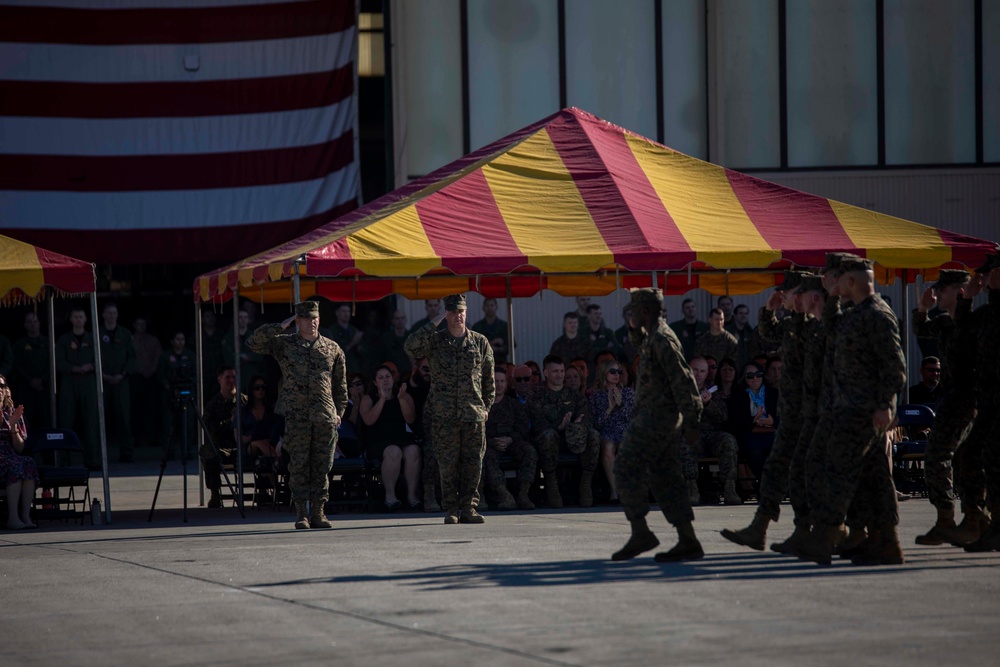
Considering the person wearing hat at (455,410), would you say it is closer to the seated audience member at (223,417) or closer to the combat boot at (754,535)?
the combat boot at (754,535)

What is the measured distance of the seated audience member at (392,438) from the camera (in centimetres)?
1396

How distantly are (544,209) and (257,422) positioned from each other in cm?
373

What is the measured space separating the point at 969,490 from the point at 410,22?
15.6 metres

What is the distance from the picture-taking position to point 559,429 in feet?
47.2

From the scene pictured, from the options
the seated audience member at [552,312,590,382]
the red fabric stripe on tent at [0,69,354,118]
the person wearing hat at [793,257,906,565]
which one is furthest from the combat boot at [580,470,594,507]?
the red fabric stripe on tent at [0,69,354,118]

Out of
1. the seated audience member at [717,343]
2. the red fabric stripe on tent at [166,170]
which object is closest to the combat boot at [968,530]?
the seated audience member at [717,343]

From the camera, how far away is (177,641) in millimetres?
6871

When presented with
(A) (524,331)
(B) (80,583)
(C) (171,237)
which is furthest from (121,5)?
(B) (80,583)

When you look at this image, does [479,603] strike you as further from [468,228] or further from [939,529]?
[468,228]

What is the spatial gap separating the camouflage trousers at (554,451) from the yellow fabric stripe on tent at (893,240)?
3.26m

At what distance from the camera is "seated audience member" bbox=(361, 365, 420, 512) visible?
13961mm

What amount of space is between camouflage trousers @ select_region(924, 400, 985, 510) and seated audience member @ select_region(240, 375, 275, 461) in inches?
277

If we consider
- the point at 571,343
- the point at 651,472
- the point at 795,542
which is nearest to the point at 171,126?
the point at 571,343

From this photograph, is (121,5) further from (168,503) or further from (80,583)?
(80,583)
